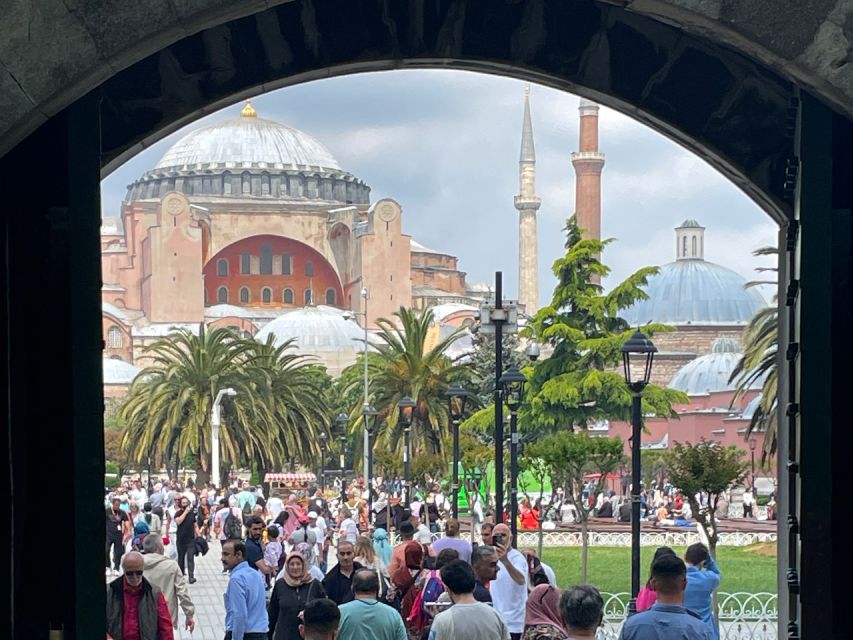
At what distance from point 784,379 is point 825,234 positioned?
1182 mm

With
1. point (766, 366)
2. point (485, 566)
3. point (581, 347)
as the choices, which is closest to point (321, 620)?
point (485, 566)

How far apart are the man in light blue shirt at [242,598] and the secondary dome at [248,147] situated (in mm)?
119190

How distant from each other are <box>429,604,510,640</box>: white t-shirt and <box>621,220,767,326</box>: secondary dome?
95676 mm

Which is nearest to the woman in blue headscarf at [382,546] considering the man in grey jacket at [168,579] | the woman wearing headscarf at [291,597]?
the man in grey jacket at [168,579]

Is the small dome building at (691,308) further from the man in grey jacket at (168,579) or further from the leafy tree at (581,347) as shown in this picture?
the man in grey jacket at (168,579)

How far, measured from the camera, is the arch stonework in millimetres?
4812

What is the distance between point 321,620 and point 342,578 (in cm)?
321

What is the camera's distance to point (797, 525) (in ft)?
18.2

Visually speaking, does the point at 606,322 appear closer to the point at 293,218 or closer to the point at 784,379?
the point at 784,379

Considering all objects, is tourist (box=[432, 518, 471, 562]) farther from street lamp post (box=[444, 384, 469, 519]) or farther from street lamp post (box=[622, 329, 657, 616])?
street lamp post (box=[444, 384, 469, 519])

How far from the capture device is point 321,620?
6.10 m

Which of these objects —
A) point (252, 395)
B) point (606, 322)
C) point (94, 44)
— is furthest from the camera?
point (252, 395)

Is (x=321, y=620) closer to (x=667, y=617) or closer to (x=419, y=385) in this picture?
(x=667, y=617)

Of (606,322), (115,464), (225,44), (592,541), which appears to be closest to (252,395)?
(606,322)
